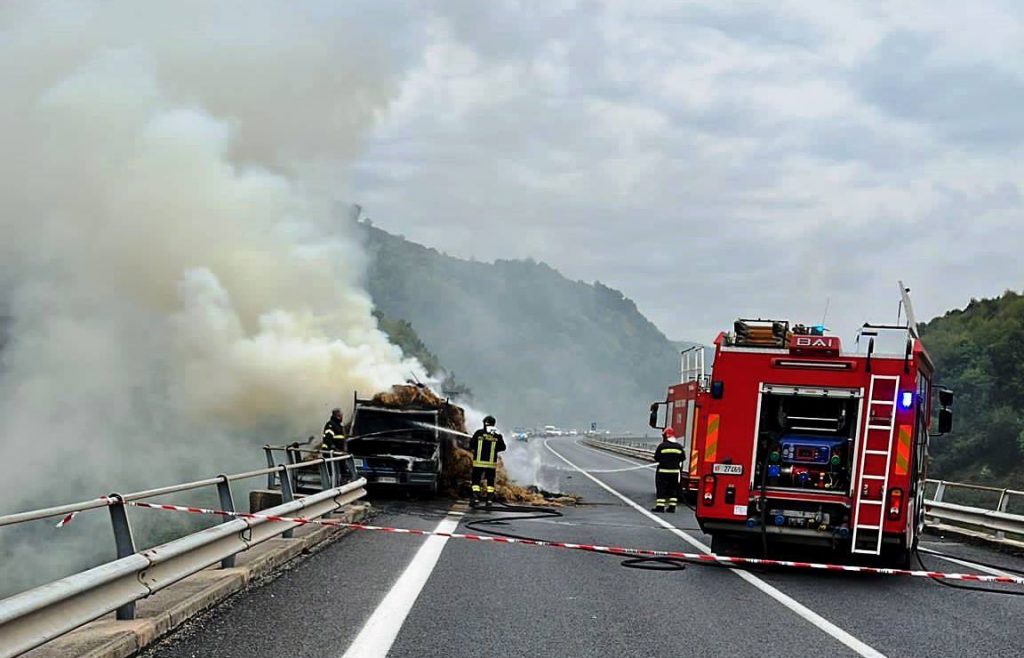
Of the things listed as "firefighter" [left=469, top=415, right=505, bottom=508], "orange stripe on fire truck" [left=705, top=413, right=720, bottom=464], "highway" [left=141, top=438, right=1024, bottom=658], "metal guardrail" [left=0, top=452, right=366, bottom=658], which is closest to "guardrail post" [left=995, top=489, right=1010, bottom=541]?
"highway" [left=141, top=438, right=1024, bottom=658]

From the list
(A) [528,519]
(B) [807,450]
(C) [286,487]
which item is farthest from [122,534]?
(A) [528,519]

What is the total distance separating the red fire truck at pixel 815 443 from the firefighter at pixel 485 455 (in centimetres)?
686

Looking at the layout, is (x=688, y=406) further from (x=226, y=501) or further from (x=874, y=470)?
(x=226, y=501)

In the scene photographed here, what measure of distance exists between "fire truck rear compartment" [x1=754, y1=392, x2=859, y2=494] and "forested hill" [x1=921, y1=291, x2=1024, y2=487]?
60.3 m

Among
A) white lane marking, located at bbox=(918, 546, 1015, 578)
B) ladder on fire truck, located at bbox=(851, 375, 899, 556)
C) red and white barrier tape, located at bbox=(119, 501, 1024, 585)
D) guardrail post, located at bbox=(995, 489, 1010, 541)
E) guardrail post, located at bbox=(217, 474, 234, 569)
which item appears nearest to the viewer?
guardrail post, located at bbox=(217, 474, 234, 569)

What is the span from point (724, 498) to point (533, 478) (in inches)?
585

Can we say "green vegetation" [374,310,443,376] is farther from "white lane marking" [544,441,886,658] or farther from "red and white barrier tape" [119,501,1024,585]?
"white lane marking" [544,441,886,658]

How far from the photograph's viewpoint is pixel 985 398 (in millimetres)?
79250

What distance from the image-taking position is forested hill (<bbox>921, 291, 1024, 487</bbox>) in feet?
237

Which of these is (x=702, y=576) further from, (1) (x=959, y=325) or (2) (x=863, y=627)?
(1) (x=959, y=325)

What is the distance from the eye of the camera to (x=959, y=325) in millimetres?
99438

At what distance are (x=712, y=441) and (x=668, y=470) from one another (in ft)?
27.9

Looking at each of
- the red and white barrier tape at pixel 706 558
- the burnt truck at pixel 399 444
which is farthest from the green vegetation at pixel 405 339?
the red and white barrier tape at pixel 706 558

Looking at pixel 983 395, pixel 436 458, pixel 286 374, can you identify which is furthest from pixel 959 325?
pixel 436 458
